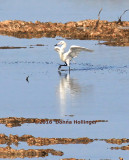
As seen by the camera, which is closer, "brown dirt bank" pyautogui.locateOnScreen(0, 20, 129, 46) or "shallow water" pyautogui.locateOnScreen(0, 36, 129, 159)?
"shallow water" pyautogui.locateOnScreen(0, 36, 129, 159)

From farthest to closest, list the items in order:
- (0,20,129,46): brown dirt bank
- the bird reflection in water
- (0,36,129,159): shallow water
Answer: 1. (0,20,129,46): brown dirt bank
2. the bird reflection in water
3. (0,36,129,159): shallow water

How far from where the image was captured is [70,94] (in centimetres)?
2348

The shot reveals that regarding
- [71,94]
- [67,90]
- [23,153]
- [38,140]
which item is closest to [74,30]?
[67,90]

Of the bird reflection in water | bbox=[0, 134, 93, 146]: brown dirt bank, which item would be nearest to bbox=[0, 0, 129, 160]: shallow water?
the bird reflection in water

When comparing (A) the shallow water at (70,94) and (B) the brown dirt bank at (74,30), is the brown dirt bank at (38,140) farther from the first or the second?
(B) the brown dirt bank at (74,30)

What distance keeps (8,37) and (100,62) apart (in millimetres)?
13290

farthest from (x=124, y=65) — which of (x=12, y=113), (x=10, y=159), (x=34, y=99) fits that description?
(x=10, y=159)

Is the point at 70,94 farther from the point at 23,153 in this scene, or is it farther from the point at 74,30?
the point at 74,30

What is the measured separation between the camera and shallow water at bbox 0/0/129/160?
17.4 metres

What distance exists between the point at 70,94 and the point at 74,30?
24266 millimetres

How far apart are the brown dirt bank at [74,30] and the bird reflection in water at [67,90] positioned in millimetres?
14606

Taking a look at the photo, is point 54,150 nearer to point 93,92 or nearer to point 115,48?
point 93,92

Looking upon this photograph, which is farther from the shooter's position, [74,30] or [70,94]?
[74,30]

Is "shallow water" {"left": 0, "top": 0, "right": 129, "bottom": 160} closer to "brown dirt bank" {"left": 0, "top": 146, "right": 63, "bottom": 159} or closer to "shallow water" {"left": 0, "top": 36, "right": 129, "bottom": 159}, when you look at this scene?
"shallow water" {"left": 0, "top": 36, "right": 129, "bottom": 159}
